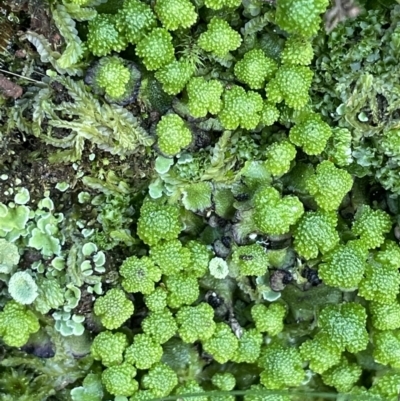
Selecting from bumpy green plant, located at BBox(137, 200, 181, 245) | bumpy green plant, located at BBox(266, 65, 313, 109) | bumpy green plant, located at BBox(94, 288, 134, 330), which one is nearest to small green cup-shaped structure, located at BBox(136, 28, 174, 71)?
bumpy green plant, located at BBox(266, 65, 313, 109)

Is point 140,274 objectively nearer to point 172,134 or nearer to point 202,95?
point 172,134

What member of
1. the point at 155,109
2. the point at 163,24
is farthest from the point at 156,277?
the point at 163,24

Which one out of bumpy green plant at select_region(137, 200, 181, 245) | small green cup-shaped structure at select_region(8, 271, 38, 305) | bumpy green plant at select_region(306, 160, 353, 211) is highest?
bumpy green plant at select_region(306, 160, 353, 211)

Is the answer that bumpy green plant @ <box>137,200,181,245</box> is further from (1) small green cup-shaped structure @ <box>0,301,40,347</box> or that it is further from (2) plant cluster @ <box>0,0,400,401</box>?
(1) small green cup-shaped structure @ <box>0,301,40,347</box>

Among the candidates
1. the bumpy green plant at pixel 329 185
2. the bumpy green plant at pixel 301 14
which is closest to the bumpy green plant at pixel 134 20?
the bumpy green plant at pixel 301 14

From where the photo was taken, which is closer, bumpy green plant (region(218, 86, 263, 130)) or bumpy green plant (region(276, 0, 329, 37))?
bumpy green plant (region(276, 0, 329, 37))

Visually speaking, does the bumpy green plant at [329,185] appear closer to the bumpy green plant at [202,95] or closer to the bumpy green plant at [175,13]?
the bumpy green plant at [202,95]

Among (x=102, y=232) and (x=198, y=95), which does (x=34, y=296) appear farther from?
(x=198, y=95)
